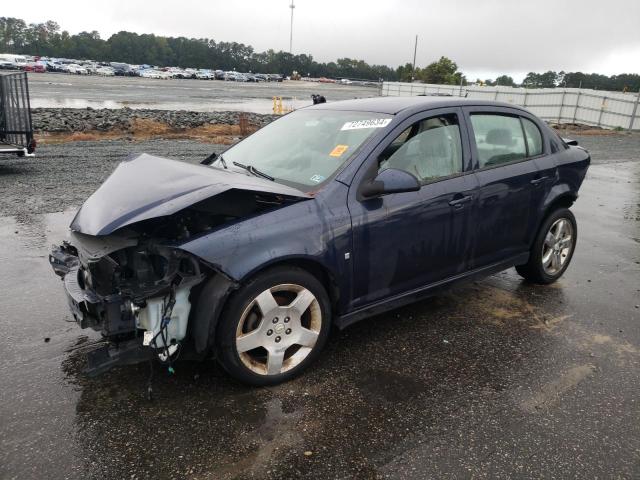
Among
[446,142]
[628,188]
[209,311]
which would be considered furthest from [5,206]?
[628,188]

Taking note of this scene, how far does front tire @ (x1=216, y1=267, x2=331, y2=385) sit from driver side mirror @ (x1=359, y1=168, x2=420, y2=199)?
683 mm

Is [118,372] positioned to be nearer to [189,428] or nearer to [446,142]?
[189,428]

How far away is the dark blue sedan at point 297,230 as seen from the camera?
2.87m

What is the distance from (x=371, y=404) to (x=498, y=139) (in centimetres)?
258

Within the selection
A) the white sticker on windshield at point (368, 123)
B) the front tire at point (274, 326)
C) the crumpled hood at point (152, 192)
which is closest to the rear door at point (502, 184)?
the white sticker on windshield at point (368, 123)

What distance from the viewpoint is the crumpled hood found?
9.22 ft

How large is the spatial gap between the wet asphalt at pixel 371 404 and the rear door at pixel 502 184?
61 cm

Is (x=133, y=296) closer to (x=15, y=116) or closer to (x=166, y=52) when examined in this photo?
(x=15, y=116)

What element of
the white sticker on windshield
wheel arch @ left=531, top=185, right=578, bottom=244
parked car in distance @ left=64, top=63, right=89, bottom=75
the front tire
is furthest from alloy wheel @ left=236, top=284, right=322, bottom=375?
parked car in distance @ left=64, top=63, right=89, bottom=75

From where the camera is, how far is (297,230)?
10.1 ft

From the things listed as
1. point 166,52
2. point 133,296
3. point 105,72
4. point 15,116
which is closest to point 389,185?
point 133,296

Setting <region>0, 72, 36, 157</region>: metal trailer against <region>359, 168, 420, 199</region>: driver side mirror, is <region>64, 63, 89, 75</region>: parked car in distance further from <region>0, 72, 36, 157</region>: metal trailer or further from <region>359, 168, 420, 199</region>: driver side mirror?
<region>359, 168, 420, 199</region>: driver side mirror

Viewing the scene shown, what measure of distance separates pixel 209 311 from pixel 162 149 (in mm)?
11080

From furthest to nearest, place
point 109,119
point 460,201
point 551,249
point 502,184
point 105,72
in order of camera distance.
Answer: point 105,72, point 109,119, point 551,249, point 502,184, point 460,201
